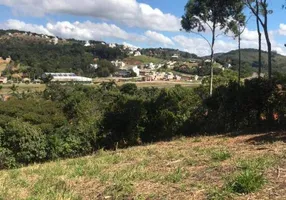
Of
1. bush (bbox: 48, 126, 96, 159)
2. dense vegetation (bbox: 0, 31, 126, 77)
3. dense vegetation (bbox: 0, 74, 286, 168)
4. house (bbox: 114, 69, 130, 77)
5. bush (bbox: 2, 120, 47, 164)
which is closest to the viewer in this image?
dense vegetation (bbox: 0, 74, 286, 168)

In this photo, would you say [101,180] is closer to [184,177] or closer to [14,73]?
[184,177]

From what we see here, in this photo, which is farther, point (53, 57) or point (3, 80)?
point (53, 57)

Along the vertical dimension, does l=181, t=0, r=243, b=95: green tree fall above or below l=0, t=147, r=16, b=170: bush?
above

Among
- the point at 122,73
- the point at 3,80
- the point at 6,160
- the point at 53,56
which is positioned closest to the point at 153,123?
the point at 6,160

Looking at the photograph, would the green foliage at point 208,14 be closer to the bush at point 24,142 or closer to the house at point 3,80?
the bush at point 24,142

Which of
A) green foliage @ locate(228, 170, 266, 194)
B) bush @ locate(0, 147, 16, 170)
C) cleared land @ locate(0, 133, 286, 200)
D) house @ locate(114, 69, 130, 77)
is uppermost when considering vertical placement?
house @ locate(114, 69, 130, 77)

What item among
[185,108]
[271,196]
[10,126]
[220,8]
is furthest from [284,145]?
[220,8]

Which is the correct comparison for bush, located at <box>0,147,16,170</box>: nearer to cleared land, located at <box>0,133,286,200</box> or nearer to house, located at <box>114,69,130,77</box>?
cleared land, located at <box>0,133,286,200</box>

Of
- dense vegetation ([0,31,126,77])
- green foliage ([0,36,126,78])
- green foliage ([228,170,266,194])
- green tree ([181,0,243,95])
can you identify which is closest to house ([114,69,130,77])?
dense vegetation ([0,31,126,77])

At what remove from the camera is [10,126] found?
16609 millimetres

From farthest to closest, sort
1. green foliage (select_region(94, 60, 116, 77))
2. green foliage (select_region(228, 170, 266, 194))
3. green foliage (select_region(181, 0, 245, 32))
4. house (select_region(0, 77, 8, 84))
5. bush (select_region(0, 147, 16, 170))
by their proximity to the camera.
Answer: green foliage (select_region(94, 60, 116, 77)) → house (select_region(0, 77, 8, 84)) → green foliage (select_region(181, 0, 245, 32)) → bush (select_region(0, 147, 16, 170)) → green foliage (select_region(228, 170, 266, 194))

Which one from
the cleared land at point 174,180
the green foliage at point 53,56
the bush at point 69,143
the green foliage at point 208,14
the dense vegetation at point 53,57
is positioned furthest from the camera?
the green foliage at point 53,56

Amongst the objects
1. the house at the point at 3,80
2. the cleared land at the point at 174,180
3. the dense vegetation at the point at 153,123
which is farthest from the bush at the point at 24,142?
the house at the point at 3,80

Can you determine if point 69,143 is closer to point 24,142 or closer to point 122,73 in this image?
point 24,142
